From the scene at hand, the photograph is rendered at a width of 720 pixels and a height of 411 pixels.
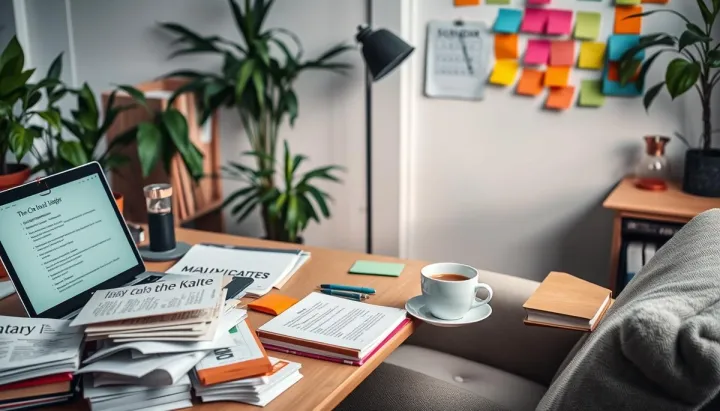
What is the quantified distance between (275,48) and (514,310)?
1889 millimetres

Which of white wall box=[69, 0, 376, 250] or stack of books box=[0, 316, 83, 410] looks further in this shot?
white wall box=[69, 0, 376, 250]

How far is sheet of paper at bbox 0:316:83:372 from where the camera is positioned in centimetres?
124

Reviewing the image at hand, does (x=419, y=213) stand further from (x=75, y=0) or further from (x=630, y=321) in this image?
(x=630, y=321)

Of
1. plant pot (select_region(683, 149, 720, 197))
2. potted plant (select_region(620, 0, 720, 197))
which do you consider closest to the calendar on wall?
potted plant (select_region(620, 0, 720, 197))

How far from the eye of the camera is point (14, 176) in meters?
1.87

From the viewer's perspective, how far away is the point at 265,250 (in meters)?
1.88

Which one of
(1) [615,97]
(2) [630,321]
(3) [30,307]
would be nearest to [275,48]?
(1) [615,97]

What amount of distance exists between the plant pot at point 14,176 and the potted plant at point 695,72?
1891 mm

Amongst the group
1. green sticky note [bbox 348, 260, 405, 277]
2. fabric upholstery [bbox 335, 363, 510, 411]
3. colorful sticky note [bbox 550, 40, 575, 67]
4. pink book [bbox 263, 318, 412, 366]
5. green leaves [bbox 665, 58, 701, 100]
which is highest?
colorful sticky note [bbox 550, 40, 575, 67]

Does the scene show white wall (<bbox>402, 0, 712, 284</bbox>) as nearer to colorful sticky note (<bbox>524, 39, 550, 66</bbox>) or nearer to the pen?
colorful sticky note (<bbox>524, 39, 550, 66</bbox>)

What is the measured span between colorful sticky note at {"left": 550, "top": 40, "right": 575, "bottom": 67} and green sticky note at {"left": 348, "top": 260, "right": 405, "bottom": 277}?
4.62 feet

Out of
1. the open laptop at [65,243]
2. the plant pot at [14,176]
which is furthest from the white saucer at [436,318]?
the plant pot at [14,176]

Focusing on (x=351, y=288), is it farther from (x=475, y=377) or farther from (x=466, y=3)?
(x=466, y=3)

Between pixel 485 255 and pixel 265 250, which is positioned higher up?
pixel 265 250
